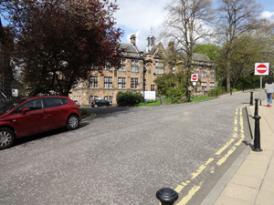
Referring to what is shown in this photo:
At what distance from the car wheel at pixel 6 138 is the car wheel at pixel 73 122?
99.8 inches

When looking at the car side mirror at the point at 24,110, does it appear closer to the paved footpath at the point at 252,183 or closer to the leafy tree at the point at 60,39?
the leafy tree at the point at 60,39

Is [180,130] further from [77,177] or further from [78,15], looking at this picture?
[78,15]

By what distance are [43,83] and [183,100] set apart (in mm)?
19654

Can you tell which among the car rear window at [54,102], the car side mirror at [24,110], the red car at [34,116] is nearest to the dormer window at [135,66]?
the red car at [34,116]

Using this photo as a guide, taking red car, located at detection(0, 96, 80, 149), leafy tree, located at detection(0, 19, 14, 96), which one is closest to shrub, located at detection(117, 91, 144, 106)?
leafy tree, located at detection(0, 19, 14, 96)

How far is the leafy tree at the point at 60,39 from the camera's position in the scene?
454 inches

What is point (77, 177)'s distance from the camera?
5184 millimetres

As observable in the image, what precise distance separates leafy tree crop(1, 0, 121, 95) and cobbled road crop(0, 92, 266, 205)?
4.95 m

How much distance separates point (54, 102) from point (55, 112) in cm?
45

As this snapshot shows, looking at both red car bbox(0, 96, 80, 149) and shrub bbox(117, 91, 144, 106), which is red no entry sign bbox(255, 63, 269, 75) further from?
shrub bbox(117, 91, 144, 106)

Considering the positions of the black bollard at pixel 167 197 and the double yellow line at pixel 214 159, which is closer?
the black bollard at pixel 167 197

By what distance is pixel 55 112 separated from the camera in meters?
9.74

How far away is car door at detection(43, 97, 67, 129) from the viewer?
948 centimetres

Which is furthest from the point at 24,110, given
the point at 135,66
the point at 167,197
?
the point at 135,66
